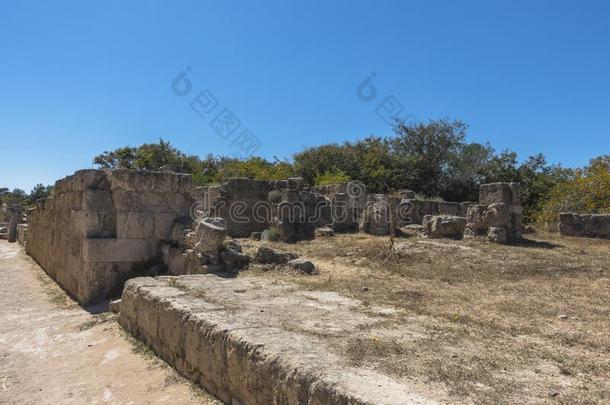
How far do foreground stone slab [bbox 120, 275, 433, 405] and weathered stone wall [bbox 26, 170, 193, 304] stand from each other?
1.93 meters

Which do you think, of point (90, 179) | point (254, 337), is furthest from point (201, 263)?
point (254, 337)

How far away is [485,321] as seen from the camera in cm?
434

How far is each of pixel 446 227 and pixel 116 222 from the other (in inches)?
380

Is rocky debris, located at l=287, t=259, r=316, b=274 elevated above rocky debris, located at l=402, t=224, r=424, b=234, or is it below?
below

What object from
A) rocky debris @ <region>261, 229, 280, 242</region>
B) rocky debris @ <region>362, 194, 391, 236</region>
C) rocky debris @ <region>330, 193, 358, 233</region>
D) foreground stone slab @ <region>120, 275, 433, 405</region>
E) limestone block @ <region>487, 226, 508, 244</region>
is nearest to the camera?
foreground stone slab @ <region>120, 275, 433, 405</region>

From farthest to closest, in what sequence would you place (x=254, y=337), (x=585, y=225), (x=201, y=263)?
(x=585, y=225)
(x=201, y=263)
(x=254, y=337)

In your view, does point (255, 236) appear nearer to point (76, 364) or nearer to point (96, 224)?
point (96, 224)

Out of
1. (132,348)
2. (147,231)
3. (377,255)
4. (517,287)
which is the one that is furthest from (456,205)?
(132,348)

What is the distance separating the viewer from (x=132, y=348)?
188 inches

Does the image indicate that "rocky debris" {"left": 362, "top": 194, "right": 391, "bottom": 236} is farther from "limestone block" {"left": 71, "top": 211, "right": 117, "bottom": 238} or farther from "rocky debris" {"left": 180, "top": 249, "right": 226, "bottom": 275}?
"limestone block" {"left": 71, "top": 211, "right": 117, "bottom": 238}

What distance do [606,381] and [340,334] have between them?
1.72m

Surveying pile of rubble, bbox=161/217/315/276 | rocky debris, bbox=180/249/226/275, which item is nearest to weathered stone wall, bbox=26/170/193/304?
pile of rubble, bbox=161/217/315/276

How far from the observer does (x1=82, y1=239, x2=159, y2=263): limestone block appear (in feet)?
23.6

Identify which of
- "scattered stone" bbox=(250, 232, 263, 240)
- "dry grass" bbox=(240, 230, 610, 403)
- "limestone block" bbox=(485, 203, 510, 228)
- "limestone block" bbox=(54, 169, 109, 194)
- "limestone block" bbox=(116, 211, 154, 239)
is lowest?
"dry grass" bbox=(240, 230, 610, 403)
